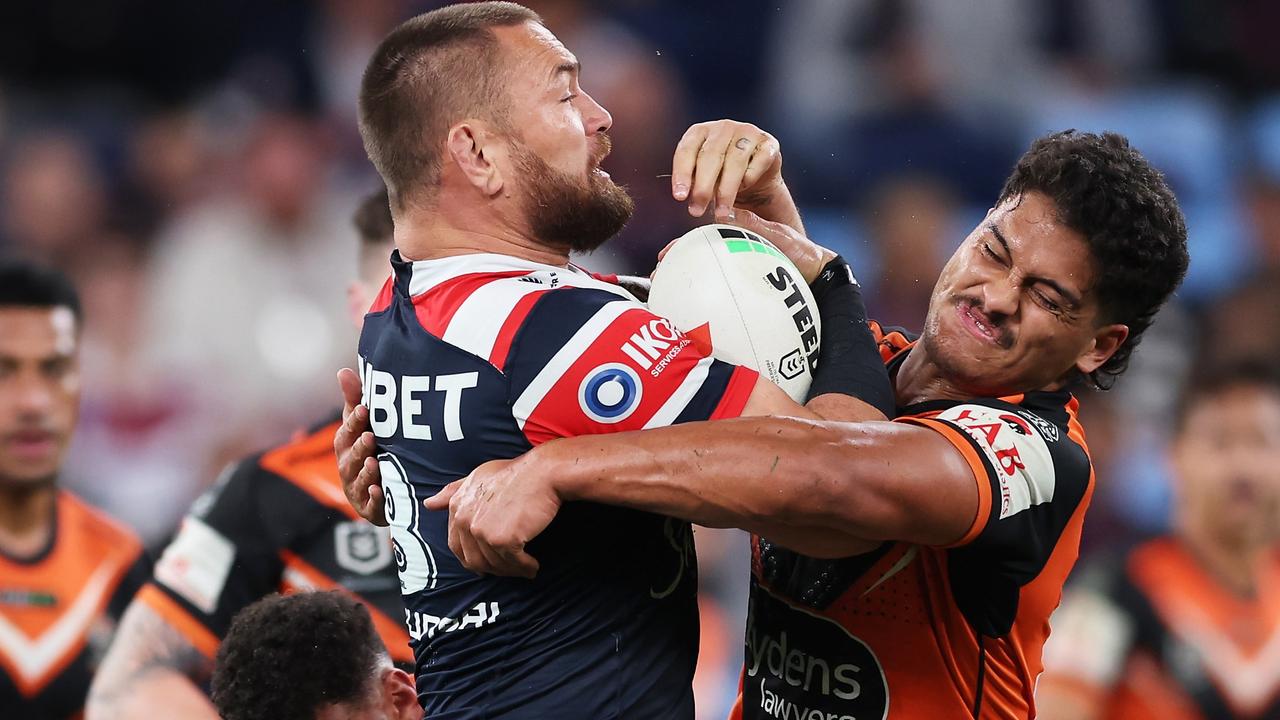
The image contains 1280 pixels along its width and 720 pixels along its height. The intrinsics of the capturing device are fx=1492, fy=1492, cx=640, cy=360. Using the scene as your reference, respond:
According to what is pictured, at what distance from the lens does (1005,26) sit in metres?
9.41

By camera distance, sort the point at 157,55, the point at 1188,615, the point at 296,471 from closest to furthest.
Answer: the point at 296,471
the point at 1188,615
the point at 157,55

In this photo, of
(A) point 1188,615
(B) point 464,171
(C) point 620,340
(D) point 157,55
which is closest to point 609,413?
(C) point 620,340

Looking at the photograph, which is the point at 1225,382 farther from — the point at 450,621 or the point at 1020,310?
the point at 450,621

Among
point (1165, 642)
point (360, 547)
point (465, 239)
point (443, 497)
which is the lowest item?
point (1165, 642)

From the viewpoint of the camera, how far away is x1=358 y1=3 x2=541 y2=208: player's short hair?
3150mm

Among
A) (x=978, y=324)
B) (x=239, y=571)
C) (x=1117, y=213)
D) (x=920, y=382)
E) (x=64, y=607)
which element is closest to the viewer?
(x=1117, y=213)

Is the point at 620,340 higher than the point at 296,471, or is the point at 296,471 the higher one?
the point at 620,340

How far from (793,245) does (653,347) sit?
26.4 inches

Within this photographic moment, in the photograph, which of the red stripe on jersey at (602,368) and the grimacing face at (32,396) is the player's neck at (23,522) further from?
the red stripe on jersey at (602,368)

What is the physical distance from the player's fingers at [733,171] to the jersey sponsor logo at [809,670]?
35.2 inches

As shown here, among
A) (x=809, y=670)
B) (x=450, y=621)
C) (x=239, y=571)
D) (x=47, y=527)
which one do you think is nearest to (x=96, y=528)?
(x=47, y=527)

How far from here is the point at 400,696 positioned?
3.33 metres

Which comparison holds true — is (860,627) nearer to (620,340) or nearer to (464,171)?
(620,340)

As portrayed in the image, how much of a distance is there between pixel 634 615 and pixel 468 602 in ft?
1.10
